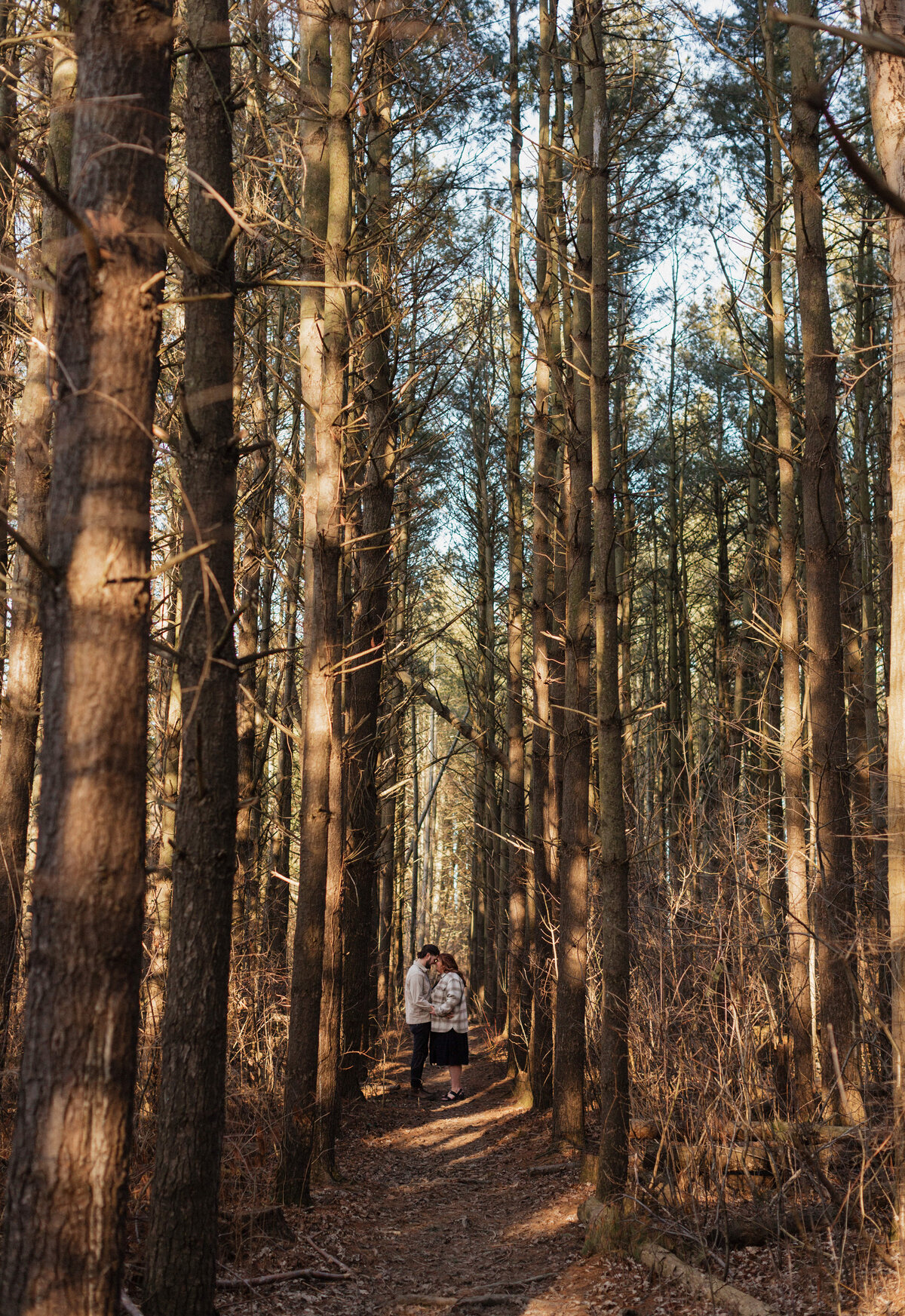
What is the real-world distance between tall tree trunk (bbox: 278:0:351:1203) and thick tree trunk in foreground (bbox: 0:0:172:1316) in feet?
12.4

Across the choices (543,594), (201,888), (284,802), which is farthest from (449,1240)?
(284,802)

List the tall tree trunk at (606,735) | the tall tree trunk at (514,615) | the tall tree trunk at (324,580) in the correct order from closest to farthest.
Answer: the tall tree trunk at (606,735), the tall tree trunk at (324,580), the tall tree trunk at (514,615)

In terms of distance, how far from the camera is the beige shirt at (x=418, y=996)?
12469 mm

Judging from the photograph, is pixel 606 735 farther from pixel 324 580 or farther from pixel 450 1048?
pixel 450 1048

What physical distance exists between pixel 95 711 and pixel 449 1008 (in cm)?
1040

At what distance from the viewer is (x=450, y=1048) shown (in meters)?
12.2

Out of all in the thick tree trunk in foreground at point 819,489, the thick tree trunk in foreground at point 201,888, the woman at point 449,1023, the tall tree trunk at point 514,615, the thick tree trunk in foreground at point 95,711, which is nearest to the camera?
the thick tree trunk in foreground at point 95,711

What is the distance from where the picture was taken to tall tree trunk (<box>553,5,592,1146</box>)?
25.6 ft

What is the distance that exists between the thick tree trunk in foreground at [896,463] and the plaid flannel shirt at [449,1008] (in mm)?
8111

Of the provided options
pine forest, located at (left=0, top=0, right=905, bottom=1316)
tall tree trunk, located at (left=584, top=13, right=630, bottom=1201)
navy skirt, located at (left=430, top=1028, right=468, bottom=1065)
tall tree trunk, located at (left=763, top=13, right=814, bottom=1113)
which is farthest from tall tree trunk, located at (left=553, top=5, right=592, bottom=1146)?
navy skirt, located at (left=430, top=1028, right=468, bottom=1065)

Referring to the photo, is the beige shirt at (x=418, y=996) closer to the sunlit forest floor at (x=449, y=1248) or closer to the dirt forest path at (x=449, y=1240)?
the dirt forest path at (x=449, y=1240)

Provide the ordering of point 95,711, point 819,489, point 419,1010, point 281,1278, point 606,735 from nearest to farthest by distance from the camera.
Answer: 1. point 95,711
2. point 281,1278
3. point 606,735
4. point 819,489
5. point 419,1010

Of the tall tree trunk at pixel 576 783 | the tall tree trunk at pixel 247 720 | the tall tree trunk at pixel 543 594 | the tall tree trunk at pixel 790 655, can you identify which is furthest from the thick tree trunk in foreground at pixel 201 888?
the tall tree trunk at pixel 247 720

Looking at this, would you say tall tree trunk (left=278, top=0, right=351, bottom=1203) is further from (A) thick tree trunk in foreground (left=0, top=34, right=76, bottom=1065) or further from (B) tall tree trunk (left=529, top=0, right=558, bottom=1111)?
(B) tall tree trunk (left=529, top=0, right=558, bottom=1111)
